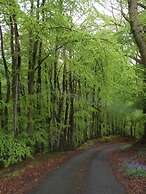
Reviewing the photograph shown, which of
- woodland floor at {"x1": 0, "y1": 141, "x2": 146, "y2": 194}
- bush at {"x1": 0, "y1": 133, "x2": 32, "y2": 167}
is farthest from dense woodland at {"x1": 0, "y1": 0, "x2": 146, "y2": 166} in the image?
woodland floor at {"x1": 0, "y1": 141, "x2": 146, "y2": 194}

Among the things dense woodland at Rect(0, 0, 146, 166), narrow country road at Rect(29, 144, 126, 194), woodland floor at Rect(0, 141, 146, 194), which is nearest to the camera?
narrow country road at Rect(29, 144, 126, 194)

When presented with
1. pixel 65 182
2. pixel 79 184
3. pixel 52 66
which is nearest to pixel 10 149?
pixel 65 182

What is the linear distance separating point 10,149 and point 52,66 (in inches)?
617

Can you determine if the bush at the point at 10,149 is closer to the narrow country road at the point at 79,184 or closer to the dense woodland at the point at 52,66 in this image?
the dense woodland at the point at 52,66

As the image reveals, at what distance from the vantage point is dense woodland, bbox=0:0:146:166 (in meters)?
19.4

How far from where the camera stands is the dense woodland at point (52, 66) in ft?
63.6

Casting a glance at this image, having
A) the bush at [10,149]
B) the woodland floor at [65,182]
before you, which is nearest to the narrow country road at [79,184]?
the woodland floor at [65,182]

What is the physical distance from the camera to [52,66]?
35.1 meters

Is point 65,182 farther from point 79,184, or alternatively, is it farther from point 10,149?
point 10,149

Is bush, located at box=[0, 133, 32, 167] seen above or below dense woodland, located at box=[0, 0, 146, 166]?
below

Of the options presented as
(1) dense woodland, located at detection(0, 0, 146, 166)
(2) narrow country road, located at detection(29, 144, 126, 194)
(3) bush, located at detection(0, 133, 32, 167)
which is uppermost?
(1) dense woodland, located at detection(0, 0, 146, 166)

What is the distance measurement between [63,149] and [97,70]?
13094mm

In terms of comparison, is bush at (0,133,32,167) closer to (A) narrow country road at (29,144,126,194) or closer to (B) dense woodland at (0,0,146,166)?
(B) dense woodland at (0,0,146,166)

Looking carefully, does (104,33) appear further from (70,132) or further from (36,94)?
(36,94)
